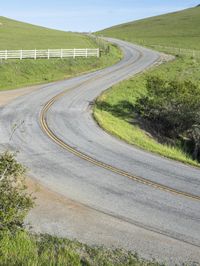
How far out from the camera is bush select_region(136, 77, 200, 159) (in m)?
33.2

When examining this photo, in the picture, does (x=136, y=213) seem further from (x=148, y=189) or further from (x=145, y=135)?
(x=145, y=135)

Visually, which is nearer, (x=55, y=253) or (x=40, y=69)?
(x=55, y=253)

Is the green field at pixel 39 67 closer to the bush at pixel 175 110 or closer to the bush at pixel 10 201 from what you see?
the bush at pixel 175 110

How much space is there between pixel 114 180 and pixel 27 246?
7.15 meters

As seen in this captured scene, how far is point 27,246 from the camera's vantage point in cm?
1232

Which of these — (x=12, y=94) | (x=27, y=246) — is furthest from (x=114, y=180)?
(x=12, y=94)

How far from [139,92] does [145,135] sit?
46.8 ft

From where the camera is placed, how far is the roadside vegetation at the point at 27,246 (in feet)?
37.7

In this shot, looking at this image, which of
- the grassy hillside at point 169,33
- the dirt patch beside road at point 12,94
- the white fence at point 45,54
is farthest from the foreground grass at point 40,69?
the grassy hillside at point 169,33

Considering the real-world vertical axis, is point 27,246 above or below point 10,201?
below

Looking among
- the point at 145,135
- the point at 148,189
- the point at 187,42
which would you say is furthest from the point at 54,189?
the point at 187,42

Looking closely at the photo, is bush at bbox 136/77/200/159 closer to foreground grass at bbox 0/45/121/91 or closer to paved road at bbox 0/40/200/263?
paved road at bbox 0/40/200/263

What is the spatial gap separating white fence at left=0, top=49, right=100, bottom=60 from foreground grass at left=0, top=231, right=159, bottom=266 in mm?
42726

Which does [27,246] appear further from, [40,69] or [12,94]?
[40,69]
